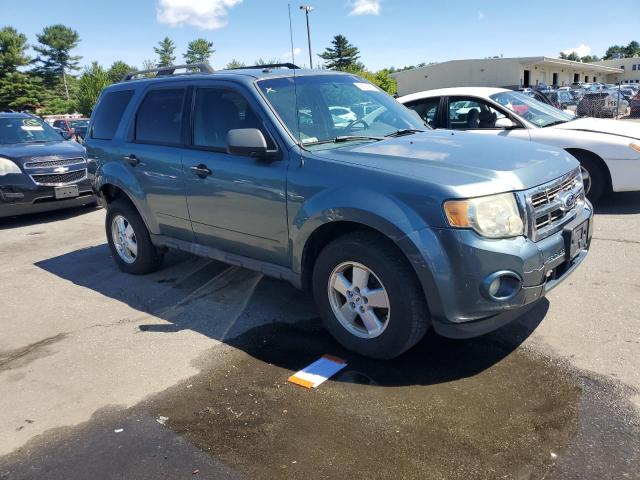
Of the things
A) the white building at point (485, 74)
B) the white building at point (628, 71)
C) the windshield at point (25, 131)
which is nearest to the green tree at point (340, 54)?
the white building at point (485, 74)

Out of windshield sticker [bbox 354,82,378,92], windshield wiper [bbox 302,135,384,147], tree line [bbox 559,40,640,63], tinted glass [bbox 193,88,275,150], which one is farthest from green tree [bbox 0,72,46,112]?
tree line [bbox 559,40,640,63]

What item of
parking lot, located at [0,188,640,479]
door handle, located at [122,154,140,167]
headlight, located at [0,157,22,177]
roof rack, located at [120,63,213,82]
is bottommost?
parking lot, located at [0,188,640,479]

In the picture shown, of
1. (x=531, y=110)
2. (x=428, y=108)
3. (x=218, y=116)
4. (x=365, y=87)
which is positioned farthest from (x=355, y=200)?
(x=531, y=110)

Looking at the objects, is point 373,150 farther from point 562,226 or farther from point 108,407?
point 108,407

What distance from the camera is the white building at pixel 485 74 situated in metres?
53.1

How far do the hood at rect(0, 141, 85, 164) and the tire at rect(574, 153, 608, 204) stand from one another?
812 cm

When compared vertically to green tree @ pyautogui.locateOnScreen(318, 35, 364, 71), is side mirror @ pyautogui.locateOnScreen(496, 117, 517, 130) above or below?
below

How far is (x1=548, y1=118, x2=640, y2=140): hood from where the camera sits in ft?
22.7

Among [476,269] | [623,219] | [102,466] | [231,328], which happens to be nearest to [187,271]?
[231,328]

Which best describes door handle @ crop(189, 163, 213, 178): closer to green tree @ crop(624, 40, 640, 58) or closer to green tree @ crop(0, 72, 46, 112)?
green tree @ crop(0, 72, 46, 112)

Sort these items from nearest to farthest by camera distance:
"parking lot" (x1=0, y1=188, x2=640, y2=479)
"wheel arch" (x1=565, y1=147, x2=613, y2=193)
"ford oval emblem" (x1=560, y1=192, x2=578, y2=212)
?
"parking lot" (x1=0, y1=188, x2=640, y2=479) < "ford oval emblem" (x1=560, y1=192, x2=578, y2=212) < "wheel arch" (x1=565, y1=147, x2=613, y2=193)

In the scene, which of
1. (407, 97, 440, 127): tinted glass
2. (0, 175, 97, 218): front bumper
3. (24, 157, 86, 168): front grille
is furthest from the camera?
(24, 157, 86, 168): front grille

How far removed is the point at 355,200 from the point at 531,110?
5.30 metres

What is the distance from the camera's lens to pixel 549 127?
283 inches
